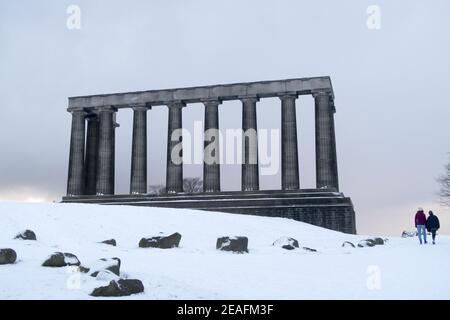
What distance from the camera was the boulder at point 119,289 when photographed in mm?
11352

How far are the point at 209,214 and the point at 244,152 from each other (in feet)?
61.2

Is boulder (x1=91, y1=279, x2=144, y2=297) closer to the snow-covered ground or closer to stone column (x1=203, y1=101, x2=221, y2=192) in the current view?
the snow-covered ground

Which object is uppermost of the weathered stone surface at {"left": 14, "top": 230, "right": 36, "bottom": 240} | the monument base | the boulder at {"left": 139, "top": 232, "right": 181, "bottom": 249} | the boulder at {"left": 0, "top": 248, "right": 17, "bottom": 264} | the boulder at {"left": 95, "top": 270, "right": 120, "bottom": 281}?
the monument base

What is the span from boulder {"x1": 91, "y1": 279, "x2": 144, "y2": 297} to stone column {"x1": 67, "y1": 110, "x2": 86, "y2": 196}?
47654 millimetres

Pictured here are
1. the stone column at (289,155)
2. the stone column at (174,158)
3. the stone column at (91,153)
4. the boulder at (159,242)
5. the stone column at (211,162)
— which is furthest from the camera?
the stone column at (91,153)

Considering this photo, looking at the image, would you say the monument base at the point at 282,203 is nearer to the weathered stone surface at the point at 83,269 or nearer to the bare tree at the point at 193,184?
the weathered stone surface at the point at 83,269

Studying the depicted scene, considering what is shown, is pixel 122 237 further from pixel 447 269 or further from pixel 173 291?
pixel 447 269

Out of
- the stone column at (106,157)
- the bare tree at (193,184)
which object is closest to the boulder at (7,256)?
the stone column at (106,157)

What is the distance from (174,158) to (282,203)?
13058mm

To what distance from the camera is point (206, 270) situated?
1558 centimetres

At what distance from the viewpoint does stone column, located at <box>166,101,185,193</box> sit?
5428 centimetres

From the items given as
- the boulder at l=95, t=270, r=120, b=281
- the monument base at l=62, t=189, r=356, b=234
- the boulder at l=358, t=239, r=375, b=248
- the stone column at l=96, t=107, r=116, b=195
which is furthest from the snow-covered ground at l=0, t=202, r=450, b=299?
the stone column at l=96, t=107, r=116, b=195

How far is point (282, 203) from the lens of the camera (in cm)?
4847

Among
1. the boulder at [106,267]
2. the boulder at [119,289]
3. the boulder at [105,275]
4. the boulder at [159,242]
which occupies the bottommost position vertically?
the boulder at [119,289]
